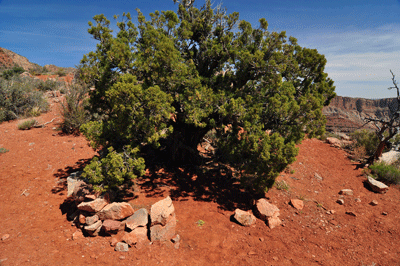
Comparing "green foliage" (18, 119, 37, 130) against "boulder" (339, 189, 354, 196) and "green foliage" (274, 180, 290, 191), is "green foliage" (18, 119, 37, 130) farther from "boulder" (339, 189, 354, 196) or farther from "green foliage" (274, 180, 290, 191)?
"boulder" (339, 189, 354, 196)

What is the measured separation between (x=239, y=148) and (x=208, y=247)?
9.15 ft

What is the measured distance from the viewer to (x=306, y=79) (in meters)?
6.80

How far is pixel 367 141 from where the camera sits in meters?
11.7

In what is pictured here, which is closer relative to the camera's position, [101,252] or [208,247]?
[101,252]

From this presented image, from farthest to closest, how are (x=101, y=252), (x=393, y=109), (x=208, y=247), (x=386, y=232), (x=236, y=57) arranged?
(x=393, y=109) < (x=236, y=57) < (x=386, y=232) < (x=208, y=247) < (x=101, y=252)

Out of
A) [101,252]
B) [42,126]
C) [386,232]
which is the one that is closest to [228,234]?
[101,252]

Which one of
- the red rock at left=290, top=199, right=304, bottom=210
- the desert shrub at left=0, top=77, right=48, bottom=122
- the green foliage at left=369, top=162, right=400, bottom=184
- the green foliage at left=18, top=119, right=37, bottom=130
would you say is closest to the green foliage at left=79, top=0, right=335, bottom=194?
the red rock at left=290, top=199, right=304, bottom=210

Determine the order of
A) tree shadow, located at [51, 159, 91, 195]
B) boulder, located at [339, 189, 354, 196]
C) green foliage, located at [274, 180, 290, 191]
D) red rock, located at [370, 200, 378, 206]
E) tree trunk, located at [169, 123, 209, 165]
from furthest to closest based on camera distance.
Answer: tree trunk, located at [169, 123, 209, 165]
boulder, located at [339, 189, 354, 196]
green foliage, located at [274, 180, 290, 191]
red rock, located at [370, 200, 378, 206]
tree shadow, located at [51, 159, 91, 195]

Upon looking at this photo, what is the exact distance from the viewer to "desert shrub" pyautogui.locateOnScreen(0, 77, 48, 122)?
42.7 ft

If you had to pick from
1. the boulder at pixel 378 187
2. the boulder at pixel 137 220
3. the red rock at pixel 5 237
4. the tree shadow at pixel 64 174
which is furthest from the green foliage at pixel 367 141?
the red rock at pixel 5 237

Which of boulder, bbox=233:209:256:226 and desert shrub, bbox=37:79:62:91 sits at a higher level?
desert shrub, bbox=37:79:62:91

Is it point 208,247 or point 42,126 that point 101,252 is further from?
point 42,126

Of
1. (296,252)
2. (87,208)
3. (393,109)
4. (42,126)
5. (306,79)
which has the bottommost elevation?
(296,252)

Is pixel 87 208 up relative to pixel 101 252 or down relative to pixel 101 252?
up
